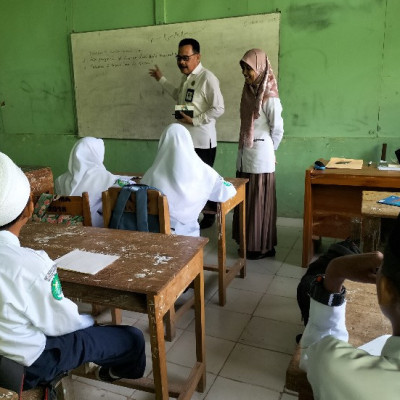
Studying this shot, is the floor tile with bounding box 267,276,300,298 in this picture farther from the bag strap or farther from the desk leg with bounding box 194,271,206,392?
the bag strap

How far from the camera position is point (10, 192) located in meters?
1.09

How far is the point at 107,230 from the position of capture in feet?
5.88

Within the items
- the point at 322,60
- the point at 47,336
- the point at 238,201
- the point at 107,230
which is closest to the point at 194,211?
the point at 238,201

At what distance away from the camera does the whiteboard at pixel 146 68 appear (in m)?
4.00

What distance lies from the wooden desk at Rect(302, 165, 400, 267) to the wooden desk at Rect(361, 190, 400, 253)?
51 centimetres

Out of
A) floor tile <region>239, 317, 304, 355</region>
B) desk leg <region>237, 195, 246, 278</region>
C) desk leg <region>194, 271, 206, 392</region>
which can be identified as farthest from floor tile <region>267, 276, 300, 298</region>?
desk leg <region>194, 271, 206, 392</region>

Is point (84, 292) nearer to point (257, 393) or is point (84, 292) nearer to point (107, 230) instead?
point (107, 230)

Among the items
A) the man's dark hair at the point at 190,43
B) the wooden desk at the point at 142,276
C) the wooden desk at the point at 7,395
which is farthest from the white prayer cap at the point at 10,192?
the man's dark hair at the point at 190,43

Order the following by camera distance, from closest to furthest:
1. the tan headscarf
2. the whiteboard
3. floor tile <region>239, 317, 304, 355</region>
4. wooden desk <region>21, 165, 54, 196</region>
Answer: floor tile <region>239, 317, 304, 355</region> → the tan headscarf → wooden desk <region>21, 165, 54, 196</region> → the whiteboard

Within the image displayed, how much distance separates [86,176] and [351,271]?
2009mm

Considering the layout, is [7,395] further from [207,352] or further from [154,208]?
[207,352]

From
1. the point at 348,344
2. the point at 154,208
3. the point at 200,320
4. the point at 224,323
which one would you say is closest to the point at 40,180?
the point at 154,208

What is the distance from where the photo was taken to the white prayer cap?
1.08 meters

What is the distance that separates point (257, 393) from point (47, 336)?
1.00 metres
